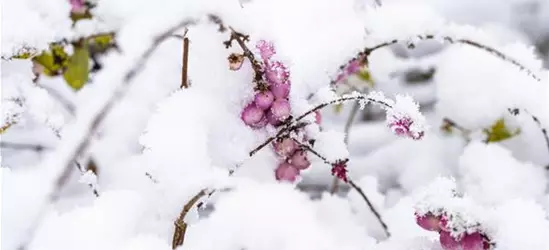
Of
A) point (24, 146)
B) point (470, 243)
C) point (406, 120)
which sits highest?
point (24, 146)

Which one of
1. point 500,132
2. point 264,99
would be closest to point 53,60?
point 264,99

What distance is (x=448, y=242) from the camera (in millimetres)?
728

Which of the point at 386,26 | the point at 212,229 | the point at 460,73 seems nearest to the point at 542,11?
the point at 460,73

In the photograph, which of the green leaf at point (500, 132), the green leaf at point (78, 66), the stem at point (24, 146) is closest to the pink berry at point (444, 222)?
the green leaf at point (500, 132)

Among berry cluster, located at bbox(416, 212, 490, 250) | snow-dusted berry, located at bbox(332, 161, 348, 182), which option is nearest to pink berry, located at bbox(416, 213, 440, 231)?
berry cluster, located at bbox(416, 212, 490, 250)

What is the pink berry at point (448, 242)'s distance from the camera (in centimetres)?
72

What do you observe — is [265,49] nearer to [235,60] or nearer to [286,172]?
[235,60]

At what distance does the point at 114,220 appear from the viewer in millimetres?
811

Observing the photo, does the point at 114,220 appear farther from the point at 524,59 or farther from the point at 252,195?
the point at 524,59

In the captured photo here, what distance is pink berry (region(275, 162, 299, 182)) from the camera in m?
0.88

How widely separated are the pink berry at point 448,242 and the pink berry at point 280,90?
0.22m

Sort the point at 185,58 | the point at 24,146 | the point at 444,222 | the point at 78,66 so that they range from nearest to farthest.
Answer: the point at 444,222
the point at 185,58
the point at 78,66
the point at 24,146

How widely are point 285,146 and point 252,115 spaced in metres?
0.07

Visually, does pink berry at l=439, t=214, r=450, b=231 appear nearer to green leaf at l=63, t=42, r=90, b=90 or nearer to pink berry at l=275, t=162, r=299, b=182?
pink berry at l=275, t=162, r=299, b=182
